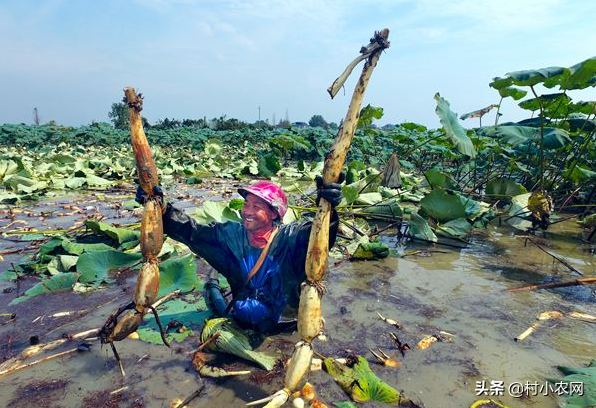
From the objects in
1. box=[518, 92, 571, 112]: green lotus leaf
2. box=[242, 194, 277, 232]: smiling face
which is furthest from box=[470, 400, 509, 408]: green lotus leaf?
box=[518, 92, 571, 112]: green lotus leaf

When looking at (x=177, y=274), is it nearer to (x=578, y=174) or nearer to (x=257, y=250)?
(x=257, y=250)

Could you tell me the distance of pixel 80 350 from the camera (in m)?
2.39

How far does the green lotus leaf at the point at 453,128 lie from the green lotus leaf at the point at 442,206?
675 millimetres

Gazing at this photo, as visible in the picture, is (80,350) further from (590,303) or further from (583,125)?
(583,125)

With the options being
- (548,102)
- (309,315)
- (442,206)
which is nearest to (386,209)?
(442,206)

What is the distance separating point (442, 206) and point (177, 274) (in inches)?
128

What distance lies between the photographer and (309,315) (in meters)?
1.79

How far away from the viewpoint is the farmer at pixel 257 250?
2.37 metres

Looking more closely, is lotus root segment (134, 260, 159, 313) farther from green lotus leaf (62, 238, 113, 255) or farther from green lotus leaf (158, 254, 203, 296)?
green lotus leaf (62, 238, 113, 255)

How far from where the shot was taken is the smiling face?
239 centimetres

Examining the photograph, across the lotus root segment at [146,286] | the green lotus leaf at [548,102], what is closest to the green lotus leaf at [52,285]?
the lotus root segment at [146,286]

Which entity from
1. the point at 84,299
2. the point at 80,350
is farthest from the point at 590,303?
the point at 84,299

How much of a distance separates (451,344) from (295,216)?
7.97ft

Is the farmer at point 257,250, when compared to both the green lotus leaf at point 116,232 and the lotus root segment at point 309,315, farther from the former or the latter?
the green lotus leaf at point 116,232
